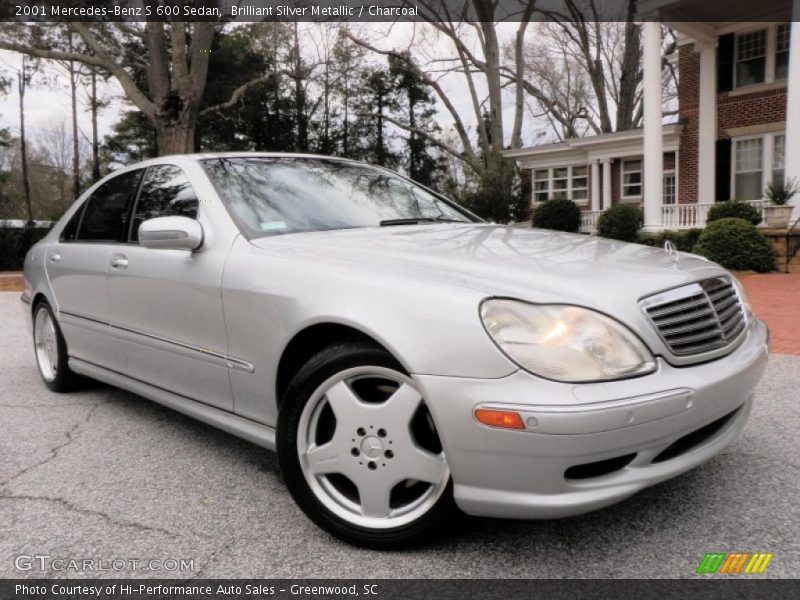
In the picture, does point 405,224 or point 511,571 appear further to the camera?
point 405,224

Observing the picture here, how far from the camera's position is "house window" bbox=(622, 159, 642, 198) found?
22188 millimetres

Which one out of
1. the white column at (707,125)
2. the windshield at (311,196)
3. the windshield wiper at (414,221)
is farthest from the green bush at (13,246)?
the white column at (707,125)

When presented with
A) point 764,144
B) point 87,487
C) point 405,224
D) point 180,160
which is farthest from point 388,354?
point 764,144

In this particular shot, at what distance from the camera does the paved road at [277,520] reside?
2186 mm

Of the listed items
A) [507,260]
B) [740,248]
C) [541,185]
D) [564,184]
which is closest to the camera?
[507,260]

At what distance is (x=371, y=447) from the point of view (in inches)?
88.4

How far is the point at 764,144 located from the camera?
16953 millimetres

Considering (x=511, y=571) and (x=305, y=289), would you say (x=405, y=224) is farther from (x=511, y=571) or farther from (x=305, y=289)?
(x=511, y=571)

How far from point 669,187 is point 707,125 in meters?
3.04

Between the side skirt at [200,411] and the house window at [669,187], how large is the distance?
788 inches

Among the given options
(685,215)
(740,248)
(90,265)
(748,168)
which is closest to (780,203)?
(740,248)

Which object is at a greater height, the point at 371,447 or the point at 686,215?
the point at 686,215

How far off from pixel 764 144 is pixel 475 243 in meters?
17.2

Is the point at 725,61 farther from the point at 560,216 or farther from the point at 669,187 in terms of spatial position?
the point at 560,216
